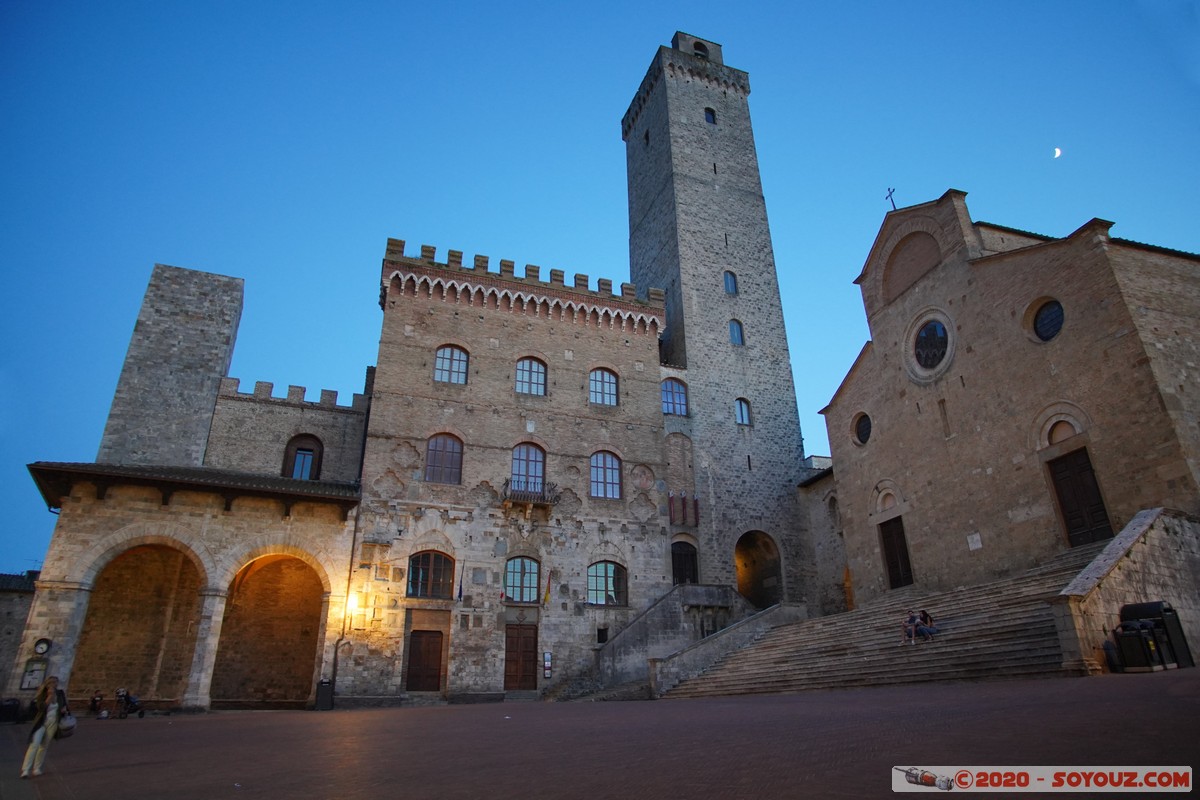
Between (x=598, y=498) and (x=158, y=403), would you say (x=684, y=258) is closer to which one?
(x=598, y=498)

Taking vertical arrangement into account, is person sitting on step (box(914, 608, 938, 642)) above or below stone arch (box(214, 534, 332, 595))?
below

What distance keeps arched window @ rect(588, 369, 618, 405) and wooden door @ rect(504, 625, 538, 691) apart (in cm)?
843

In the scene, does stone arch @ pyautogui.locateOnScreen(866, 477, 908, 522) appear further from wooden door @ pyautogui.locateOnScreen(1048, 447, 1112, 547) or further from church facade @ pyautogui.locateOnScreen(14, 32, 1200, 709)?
wooden door @ pyautogui.locateOnScreen(1048, 447, 1112, 547)

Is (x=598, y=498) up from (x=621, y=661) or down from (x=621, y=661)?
up

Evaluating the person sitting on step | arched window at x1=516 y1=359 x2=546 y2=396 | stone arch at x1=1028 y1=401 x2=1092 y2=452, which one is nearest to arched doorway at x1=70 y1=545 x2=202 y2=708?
arched window at x1=516 y1=359 x2=546 y2=396

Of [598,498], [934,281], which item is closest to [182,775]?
[598,498]

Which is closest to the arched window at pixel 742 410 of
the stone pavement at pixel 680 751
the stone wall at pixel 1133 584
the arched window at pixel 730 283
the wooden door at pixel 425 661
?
the arched window at pixel 730 283

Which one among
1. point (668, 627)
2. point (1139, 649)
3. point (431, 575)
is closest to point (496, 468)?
point (431, 575)

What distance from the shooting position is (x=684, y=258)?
29.5 meters

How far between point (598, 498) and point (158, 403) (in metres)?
15.4

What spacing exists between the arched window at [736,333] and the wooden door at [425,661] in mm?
16744

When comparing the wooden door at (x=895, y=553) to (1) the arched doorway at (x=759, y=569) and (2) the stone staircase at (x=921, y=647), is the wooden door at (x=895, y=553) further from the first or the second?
(1) the arched doorway at (x=759, y=569)

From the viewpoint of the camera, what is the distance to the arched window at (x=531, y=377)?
80.1ft

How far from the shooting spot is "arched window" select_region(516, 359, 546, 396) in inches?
961
